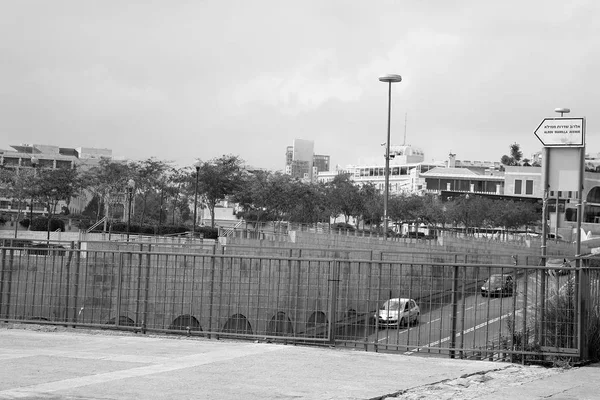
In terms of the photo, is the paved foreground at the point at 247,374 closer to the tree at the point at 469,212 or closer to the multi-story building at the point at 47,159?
the tree at the point at 469,212

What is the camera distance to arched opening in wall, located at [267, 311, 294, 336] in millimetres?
14781

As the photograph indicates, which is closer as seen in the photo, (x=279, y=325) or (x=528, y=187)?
(x=279, y=325)

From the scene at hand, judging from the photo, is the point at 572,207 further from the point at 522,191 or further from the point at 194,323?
the point at 194,323

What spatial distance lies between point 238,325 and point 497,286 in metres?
4.81

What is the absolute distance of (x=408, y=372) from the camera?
11516 mm

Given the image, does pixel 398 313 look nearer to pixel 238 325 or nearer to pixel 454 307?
pixel 454 307

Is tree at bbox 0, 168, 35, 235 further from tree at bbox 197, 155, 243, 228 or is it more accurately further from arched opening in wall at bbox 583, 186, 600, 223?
arched opening in wall at bbox 583, 186, 600, 223

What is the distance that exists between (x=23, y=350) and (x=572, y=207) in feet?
354

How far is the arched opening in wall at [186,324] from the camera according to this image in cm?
1541

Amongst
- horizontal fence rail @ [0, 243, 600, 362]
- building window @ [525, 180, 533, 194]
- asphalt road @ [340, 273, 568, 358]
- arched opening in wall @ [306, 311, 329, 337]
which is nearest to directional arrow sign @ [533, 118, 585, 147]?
horizontal fence rail @ [0, 243, 600, 362]

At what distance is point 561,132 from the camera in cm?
1422

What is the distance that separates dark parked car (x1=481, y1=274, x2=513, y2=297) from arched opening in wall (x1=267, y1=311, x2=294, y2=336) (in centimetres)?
353

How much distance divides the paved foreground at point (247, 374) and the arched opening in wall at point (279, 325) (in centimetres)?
71

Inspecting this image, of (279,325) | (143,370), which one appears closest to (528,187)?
(279,325)
